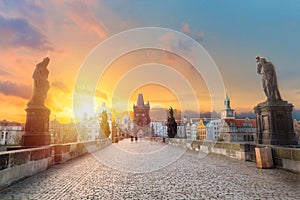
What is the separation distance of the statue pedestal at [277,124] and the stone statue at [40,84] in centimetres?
1059

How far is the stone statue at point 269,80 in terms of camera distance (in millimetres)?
10297

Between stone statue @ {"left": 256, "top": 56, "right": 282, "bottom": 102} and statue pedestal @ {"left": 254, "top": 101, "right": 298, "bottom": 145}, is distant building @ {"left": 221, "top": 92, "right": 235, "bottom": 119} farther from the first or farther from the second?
statue pedestal @ {"left": 254, "top": 101, "right": 298, "bottom": 145}

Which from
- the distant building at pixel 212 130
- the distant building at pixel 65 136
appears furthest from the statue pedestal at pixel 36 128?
the distant building at pixel 212 130

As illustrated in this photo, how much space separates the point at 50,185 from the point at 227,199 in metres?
4.17

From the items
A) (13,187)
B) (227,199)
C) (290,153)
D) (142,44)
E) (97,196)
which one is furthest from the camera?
(142,44)

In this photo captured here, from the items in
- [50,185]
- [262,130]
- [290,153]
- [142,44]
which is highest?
[142,44]

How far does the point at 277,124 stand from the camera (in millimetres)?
9766

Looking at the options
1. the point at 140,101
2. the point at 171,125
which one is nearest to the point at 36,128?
the point at 171,125

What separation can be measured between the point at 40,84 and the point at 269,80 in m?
11.2

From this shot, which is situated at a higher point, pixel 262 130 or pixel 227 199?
pixel 262 130

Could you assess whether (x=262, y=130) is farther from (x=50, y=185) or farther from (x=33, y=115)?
(x=33, y=115)

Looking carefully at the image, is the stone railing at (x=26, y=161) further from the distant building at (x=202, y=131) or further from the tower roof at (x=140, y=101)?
the tower roof at (x=140, y=101)

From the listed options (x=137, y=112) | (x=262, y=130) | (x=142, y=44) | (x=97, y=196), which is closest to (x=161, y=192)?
(x=97, y=196)

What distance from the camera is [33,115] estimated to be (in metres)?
9.05
